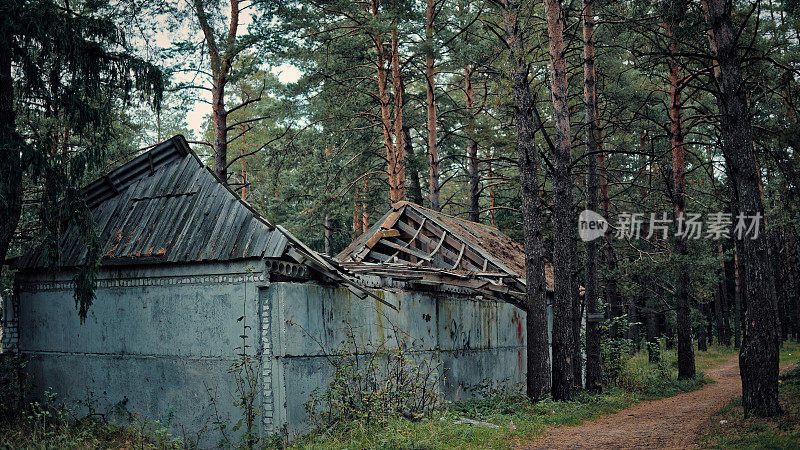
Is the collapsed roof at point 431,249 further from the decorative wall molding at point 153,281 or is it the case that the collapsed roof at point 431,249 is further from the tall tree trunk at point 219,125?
the decorative wall molding at point 153,281

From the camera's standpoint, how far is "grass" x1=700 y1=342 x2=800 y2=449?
28.6ft

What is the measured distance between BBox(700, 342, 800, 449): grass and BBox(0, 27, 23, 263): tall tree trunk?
38.8ft

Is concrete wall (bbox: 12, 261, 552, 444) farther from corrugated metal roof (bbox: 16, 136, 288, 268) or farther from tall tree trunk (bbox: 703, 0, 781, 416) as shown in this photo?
tall tree trunk (bbox: 703, 0, 781, 416)

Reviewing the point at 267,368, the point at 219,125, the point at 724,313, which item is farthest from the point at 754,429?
Result: the point at 724,313

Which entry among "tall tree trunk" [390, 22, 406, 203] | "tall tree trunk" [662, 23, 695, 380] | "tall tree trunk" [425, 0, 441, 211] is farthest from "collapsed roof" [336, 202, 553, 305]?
"tall tree trunk" [662, 23, 695, 380]

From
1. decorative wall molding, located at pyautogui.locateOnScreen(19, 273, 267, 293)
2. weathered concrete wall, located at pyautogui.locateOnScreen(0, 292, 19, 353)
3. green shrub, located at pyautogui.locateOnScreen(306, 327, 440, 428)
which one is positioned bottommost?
green shrub, located at pyautogui.locateOnScreen(306, 327, 440, 428)

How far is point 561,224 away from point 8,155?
11945 millimetres

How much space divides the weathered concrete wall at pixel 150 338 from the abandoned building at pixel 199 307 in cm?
2

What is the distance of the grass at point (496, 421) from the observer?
30.4ft

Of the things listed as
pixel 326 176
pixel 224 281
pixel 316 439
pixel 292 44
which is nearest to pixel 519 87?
pixel 292 44

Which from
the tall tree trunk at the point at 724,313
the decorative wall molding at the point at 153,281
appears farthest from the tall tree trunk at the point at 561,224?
the tall tree trunk at the point at 724,313

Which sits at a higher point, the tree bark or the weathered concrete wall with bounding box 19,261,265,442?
the tree bark

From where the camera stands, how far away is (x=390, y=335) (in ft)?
42.1

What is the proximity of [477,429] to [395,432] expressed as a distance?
1832mm
